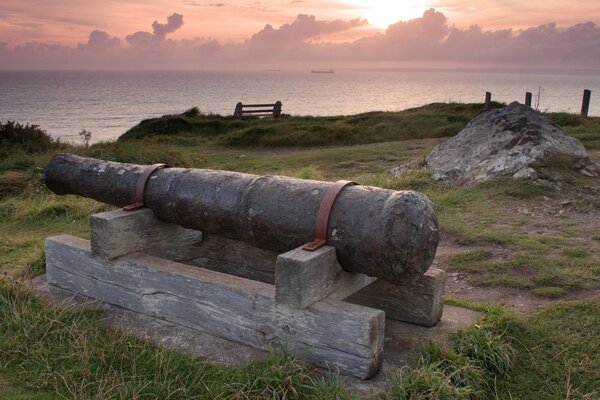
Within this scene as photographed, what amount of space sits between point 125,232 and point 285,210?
1376 mm

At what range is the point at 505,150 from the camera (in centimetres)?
939

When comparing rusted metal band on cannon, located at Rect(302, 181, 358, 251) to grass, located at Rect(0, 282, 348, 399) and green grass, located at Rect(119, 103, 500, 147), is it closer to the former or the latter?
grass, located at Rect(0, 282, 348, 399)

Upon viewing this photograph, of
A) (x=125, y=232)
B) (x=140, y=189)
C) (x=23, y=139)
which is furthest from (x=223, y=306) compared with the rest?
(x=23, y=139)

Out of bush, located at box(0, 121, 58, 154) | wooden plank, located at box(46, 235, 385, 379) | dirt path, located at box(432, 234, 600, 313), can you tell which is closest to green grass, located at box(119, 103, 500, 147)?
bush, located at box(0, 121, 58, 154)

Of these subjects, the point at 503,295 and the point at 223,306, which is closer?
the point at 223,306

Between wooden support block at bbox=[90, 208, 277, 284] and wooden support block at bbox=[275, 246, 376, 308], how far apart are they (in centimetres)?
119

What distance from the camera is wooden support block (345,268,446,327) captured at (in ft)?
13.1

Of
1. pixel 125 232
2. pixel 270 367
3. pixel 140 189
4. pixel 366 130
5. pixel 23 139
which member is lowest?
pixel 366 130

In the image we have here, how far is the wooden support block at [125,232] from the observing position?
4324 millimetres

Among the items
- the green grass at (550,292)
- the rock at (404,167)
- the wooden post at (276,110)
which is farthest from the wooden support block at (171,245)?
the wooden post at (276,110)

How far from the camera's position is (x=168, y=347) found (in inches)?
150

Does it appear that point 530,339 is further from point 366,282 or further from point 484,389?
point 366,282

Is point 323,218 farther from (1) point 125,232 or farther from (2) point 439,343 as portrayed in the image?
(1) point 125,232

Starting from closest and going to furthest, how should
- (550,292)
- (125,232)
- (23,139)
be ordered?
(125,232)
(550,292)
(23,139)
